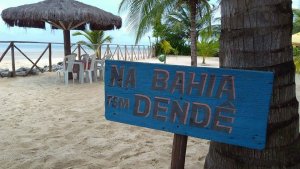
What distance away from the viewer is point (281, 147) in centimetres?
179

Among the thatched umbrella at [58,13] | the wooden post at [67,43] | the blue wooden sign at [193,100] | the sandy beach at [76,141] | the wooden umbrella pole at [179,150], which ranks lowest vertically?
the sandy beach at [76,141]

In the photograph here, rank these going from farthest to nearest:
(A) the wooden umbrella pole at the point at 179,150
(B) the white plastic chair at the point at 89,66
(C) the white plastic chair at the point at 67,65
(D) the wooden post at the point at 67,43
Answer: (D) the wooden post at the point at 67,43
(B) the white plastic chair at the point at 89,66
(C) the white plastic chair at the point at 67,65
(A) the wooden umbrella pole at the point at 179,150

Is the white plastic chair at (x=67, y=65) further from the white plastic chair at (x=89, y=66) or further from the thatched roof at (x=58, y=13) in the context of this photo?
the thatched roof at (x=58, y=13)

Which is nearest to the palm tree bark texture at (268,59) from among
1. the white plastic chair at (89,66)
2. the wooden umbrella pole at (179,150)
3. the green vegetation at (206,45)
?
the wooden umbrella pole at (179,150)

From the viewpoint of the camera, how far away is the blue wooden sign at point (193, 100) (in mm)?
1533

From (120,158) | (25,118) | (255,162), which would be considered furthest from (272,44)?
(25,118)

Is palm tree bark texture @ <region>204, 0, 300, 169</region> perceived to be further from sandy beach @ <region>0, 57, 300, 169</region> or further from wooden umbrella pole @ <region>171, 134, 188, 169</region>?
sandy beach @ <region>0, 57, 300, 169</region>

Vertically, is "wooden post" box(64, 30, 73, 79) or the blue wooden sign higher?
"wooden post" box(64, 30, 73, 79)

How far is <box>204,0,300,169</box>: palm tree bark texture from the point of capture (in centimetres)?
167

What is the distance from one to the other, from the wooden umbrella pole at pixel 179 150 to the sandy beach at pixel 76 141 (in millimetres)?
1005

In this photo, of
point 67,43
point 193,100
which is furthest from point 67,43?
point 193,100

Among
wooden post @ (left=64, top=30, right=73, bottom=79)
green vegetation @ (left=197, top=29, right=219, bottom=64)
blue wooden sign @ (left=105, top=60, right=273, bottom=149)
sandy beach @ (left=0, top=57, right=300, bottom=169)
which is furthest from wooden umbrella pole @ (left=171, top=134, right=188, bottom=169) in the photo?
green vegetation @ (left=197, top=29, right=219, bottom=64)

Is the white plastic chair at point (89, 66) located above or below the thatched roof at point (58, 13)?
below

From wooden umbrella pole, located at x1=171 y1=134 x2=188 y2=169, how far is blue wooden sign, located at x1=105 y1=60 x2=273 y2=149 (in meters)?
0.16
